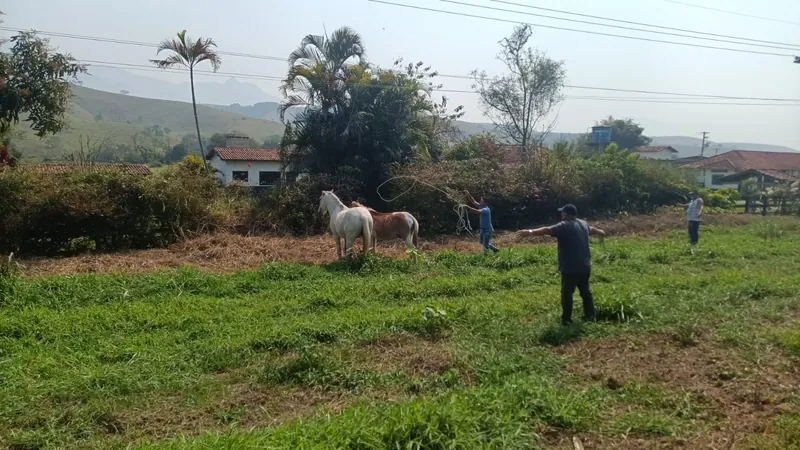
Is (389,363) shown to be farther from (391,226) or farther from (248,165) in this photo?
(248,165)

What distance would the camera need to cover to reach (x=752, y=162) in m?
55.3

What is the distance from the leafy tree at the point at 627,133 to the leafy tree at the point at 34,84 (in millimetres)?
69981

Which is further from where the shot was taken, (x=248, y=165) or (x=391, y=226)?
(x=248, y=165)

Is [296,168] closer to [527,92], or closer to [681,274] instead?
[681,274]

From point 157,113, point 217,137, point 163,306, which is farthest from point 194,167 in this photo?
point 157,113

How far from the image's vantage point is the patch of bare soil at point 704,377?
5.02 meters

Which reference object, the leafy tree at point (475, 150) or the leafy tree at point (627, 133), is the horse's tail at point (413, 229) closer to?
the leafy tree at point (475, 150)

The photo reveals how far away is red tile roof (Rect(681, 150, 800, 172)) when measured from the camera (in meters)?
52.8

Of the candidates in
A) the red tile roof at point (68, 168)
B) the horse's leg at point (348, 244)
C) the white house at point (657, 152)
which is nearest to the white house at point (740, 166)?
the white house at point (657, 152)

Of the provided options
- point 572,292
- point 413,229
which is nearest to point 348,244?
point 413,229

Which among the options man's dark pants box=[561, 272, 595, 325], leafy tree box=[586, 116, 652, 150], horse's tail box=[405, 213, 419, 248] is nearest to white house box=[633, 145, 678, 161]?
leafy tree box=[586, 116, 652, 150]

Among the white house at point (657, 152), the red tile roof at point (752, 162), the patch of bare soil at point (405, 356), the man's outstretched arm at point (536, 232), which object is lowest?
the patch of bare soil at point (405, 356)

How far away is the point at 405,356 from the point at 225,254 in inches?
328

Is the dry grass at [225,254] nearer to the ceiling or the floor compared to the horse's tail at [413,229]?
nearer to the floor
